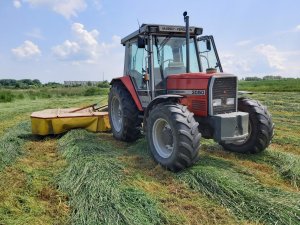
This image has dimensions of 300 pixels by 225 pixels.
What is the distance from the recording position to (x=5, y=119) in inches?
516

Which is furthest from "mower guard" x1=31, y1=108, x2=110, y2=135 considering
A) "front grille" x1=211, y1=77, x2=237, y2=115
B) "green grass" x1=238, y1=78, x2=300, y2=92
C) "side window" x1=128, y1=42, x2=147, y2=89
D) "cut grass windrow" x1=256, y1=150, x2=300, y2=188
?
"green grass" x1=238, y1=78, x2=300, y2=92

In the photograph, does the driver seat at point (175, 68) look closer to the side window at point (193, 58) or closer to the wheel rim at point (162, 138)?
the side window at point (193, 58)

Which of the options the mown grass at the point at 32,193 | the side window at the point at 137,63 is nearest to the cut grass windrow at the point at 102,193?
the mown grass at the point at 32,193

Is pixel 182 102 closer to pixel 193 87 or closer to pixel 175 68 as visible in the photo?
pixel 193 87

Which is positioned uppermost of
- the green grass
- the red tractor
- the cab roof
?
the cab roof

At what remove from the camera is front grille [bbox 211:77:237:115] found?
5652 millimetres

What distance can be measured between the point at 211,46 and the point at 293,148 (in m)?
2.68

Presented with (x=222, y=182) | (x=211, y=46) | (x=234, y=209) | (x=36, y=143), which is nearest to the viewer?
(x=234, y=209)

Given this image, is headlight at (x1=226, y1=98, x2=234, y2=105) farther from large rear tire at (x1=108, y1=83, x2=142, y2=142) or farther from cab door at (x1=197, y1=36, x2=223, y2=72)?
large rear tire at (x1=108, y1=83, x2=142, y2=142)

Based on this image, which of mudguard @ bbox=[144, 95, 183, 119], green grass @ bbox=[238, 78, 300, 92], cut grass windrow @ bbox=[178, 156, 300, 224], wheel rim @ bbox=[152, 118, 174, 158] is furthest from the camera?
green grass @ bbox=[238, 78, 300, 92]

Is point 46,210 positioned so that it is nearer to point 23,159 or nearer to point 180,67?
point 23,159

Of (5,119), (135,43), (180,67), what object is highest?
(135,43)

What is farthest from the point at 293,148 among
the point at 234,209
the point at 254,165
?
the point at 234,209

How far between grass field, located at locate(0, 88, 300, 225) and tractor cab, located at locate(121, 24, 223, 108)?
1.33 metres
